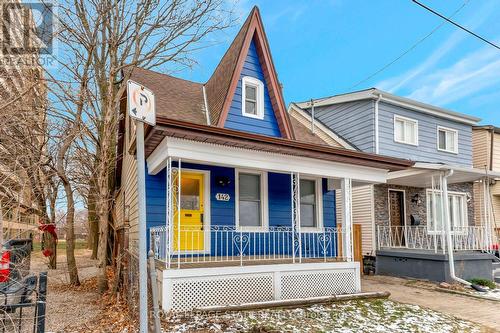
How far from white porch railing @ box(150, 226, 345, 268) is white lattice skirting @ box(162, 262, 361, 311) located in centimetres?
28

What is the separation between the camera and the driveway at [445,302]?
7387 millimetres

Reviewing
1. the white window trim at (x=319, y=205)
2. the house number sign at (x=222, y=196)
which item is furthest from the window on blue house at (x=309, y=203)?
the house number sign at (x=222, y=196)

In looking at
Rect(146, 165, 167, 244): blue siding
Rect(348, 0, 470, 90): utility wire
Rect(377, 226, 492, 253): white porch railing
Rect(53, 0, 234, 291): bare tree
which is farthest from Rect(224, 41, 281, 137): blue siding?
Rect(377, 226, 492, 253): white porch railing

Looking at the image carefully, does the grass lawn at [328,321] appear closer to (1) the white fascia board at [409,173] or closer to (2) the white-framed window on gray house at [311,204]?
(2) the white-framed window on gray house at [311,204]

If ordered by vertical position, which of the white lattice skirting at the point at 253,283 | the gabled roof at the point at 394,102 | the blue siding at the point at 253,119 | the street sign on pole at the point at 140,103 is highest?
the gabled roof at the point at 394,102

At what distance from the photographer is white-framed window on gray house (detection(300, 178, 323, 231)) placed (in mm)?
10867

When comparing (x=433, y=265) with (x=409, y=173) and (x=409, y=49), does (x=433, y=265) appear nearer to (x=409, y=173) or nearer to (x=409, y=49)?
(x=409, y=173)

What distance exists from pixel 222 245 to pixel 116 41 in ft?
21.2

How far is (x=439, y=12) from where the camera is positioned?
7.57 metres

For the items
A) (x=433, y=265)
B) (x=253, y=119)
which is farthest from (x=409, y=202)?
(x=253, y=119)

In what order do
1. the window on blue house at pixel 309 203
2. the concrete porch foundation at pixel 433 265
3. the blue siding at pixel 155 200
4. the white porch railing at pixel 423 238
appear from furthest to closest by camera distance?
the white porch railing at pixel 423 238 → the concrete porch foundation at pixel 433 265 → the window on blue house at pixel 309 203 → the blue siding at pixel 155 200

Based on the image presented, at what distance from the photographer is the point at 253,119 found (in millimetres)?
10180

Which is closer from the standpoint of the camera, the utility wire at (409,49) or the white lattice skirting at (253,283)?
the white lattice skirting at (253,283)

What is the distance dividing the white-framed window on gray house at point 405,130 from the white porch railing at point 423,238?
11.6 ft
